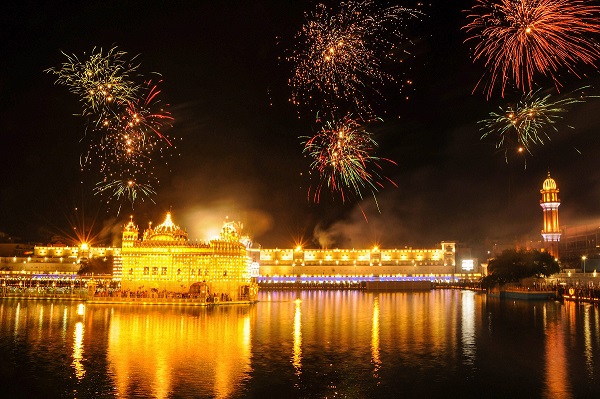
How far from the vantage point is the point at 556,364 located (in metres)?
18.0

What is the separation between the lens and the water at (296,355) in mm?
14547

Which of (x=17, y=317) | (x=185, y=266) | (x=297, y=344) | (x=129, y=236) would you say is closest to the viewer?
Answer: (x=297, y=344)

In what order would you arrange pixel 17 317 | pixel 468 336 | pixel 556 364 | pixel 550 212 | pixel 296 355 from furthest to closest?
pixel 550 212
pixel 17 317
pixel 468 336
pixel 296 355
pixel 556 364

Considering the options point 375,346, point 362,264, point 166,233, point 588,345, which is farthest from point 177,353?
point 362,264

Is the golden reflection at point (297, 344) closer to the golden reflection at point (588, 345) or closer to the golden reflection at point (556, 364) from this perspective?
the golden reflection at point (556, 364)

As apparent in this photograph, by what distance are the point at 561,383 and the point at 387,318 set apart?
1553cm

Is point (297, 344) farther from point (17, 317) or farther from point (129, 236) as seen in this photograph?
point (129, 236)

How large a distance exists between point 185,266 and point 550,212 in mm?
53260

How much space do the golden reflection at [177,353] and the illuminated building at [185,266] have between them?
9220 millimetres

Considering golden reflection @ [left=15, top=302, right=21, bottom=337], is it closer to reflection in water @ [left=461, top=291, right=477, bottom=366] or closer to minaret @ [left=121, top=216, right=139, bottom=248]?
minaret @ [left=121, top=216, right=139, bottom=248]

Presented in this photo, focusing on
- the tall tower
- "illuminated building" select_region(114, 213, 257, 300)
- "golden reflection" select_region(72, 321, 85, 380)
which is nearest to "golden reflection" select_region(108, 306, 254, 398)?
"golden reflection" select_region(72, 321, 85, 380)

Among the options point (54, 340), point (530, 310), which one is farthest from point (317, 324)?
point (530, 310)

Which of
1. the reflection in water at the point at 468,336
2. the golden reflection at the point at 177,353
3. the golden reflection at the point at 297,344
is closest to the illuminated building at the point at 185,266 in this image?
the golden reflection at the point at 297,344

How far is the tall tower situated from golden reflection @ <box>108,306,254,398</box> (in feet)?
182
